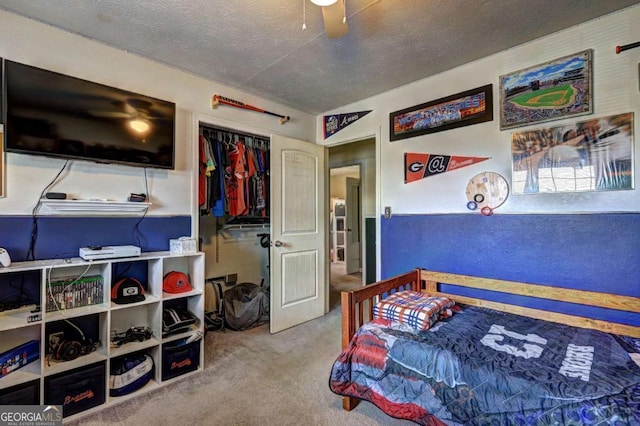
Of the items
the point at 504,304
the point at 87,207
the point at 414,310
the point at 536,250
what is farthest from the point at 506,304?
the point at 87,207

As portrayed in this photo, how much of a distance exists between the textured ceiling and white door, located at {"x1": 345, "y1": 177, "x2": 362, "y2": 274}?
12.3 ft

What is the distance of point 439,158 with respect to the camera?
2.62 metres

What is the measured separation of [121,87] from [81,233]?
43.8 inches

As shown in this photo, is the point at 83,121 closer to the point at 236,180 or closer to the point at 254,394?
the point at 236,180

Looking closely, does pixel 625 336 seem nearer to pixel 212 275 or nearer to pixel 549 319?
pixel 549 319

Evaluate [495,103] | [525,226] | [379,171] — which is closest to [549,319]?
[525,226]

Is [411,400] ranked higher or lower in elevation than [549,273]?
lower

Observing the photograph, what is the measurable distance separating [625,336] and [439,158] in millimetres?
1671

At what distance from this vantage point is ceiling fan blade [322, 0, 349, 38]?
1326mm

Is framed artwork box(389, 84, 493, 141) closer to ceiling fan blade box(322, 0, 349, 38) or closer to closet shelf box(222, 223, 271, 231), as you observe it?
ceiling fan blade box(322, 0, 349, 38)

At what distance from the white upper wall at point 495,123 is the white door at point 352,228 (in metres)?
2.92

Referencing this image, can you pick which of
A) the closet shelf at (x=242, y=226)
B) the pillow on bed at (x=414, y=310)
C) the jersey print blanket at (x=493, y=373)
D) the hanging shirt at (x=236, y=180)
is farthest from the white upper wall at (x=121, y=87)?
the jersey print blanket at (x=493, y=373)

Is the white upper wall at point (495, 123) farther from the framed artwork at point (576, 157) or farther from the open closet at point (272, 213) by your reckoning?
the open closet at point (272, 213)

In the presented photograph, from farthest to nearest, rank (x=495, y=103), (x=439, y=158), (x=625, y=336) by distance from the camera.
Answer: (x=439, y=158) → (x=495, y=103) → (x=625, y=336)
